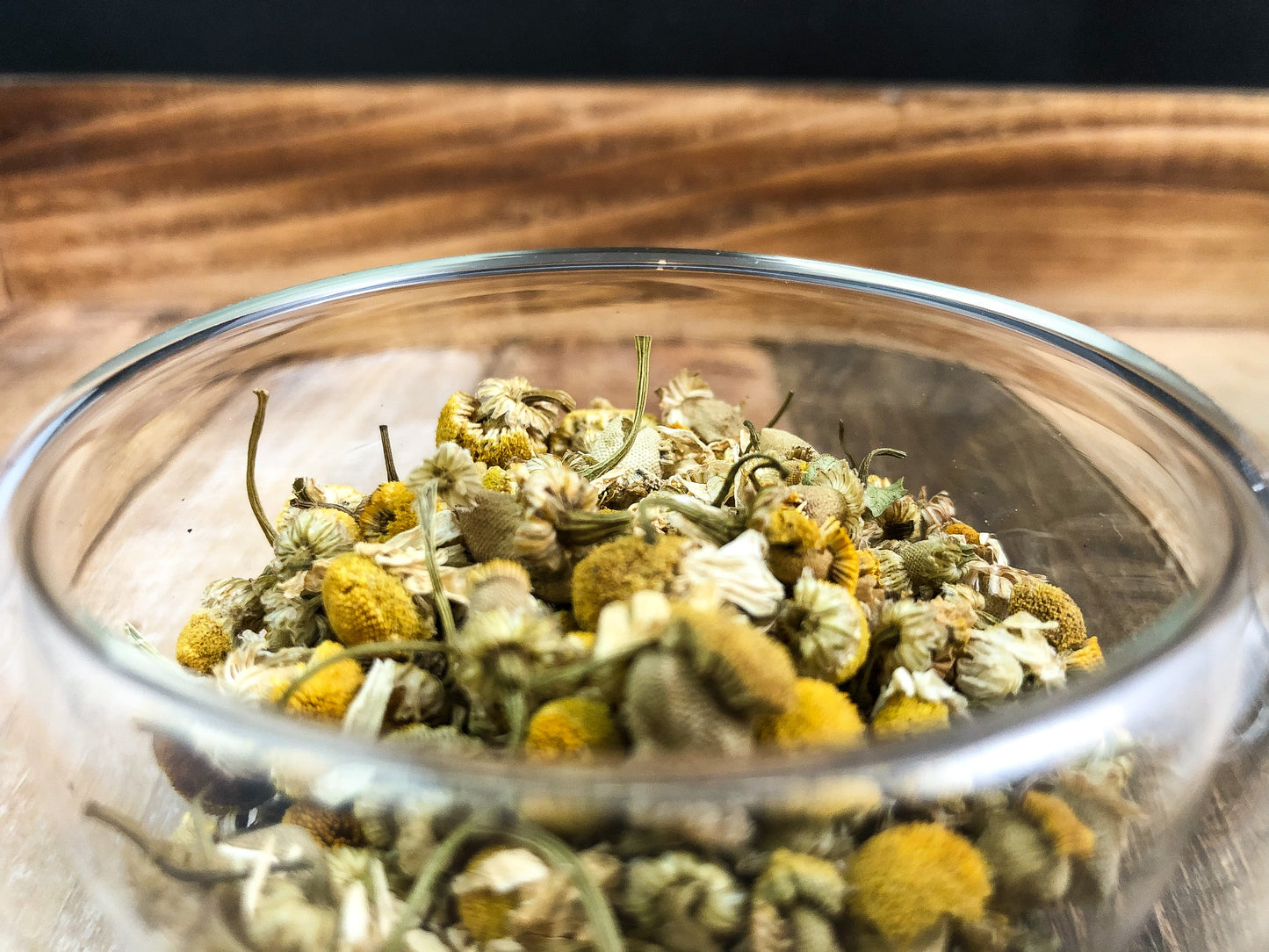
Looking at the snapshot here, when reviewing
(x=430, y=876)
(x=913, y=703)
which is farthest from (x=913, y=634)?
(x=430, y=876)

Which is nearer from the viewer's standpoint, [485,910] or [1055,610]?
[485,910]

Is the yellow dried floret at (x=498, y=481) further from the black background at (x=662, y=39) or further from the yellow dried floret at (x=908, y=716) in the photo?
the black background at (x=662, y=39)

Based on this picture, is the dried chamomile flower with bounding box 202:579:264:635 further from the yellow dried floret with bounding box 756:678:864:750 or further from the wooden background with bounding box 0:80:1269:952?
the wooden background with bounding box 0:80:1269:952

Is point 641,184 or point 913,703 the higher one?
point 641,184

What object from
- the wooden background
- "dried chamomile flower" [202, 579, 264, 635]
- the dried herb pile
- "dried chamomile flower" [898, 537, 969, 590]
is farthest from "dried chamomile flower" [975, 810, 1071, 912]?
the wooden background

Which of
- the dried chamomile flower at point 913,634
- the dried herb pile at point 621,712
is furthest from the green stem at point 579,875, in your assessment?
the dried chamomile flower at point 913,634

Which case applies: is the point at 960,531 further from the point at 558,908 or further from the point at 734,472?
the point at 558,908

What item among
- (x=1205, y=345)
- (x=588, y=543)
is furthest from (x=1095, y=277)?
(x=588, y=543)
